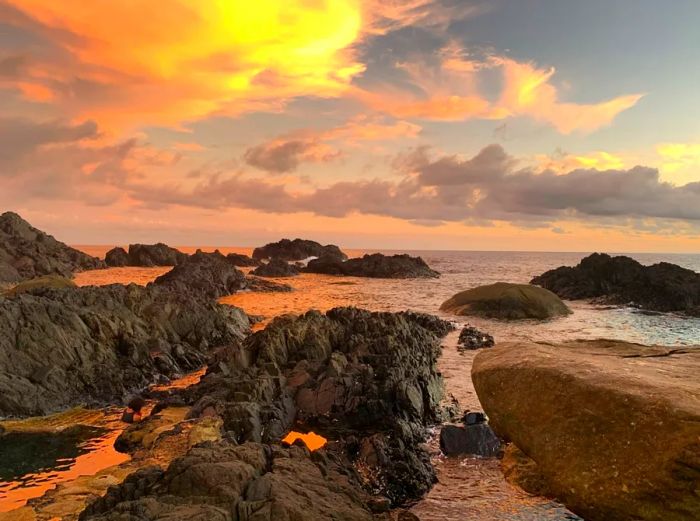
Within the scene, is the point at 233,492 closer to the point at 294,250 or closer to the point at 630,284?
the point at 630,284

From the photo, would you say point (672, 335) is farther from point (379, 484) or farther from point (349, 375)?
point (379, 484)

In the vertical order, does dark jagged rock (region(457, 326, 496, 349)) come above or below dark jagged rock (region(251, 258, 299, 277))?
below

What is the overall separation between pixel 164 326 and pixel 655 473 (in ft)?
76.6

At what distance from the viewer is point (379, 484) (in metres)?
10.7

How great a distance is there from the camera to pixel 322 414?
50.6 feet

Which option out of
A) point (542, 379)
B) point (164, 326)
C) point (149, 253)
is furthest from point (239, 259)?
point (542, 379)

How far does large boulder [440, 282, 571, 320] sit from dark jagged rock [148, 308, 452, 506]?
1735 cm

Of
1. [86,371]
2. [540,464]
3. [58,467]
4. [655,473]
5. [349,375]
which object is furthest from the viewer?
[86,371]

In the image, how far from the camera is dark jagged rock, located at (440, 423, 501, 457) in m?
13.0

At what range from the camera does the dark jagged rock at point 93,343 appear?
56.8ft

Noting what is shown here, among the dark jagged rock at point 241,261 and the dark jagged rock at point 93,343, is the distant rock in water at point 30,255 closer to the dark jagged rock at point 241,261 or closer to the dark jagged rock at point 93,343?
the dark jagged rock at point 241,261

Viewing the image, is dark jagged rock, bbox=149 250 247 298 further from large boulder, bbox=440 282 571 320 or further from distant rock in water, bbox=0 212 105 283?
large boulder, bbox=440 282 571 320

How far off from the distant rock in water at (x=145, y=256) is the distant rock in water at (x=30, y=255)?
312 inches

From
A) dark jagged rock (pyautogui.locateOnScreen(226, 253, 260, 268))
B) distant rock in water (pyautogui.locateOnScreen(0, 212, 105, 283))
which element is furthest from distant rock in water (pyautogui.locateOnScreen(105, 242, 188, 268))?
dark jagged rock (pyautogui.locateOnScreen(226, 253, 260, 268))
